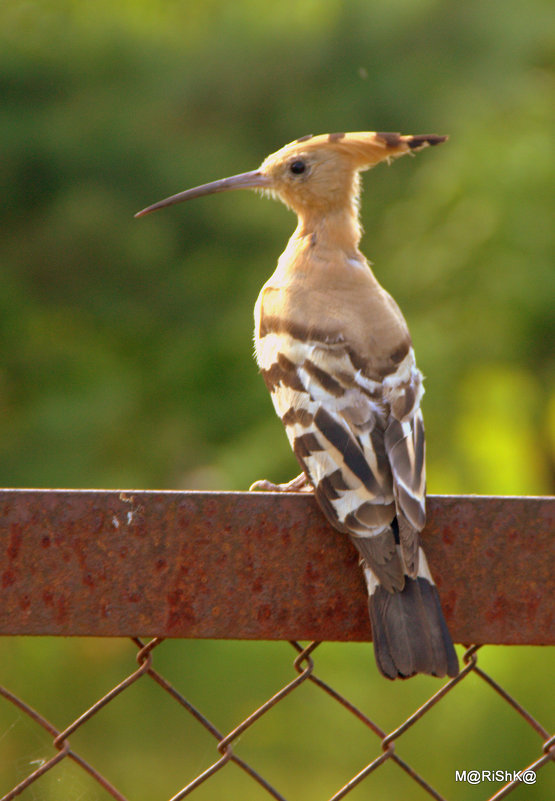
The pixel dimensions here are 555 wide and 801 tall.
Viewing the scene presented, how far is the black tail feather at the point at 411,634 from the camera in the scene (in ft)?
3.92

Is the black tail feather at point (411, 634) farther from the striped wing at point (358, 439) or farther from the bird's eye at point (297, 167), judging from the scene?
the bird's eye at point (297, 167)

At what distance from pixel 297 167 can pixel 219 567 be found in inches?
61.4

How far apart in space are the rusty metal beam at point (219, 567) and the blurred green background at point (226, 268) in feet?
4.96

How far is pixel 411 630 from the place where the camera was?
1227 millimetres

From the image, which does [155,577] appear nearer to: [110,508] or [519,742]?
[110,508]

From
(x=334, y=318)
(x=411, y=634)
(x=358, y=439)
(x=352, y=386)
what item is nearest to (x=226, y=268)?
(x=334, y=318)

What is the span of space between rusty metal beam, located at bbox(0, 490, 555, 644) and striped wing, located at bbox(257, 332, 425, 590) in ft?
0.36

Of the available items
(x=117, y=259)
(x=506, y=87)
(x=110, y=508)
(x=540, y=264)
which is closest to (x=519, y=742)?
(x=540, y=264)

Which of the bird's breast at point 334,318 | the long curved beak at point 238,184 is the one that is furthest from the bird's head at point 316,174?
the bird's breast at point 334,318

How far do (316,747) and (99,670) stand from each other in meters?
0.73

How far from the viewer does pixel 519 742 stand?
2.33 meters

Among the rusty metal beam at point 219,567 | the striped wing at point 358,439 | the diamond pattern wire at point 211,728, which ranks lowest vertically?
the diamond pattern wire at point 211,728

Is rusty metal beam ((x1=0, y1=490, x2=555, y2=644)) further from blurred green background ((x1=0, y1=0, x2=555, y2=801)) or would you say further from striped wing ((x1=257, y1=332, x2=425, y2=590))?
blurred green background ((x1=0, y1=0, x2=555, y2=801))

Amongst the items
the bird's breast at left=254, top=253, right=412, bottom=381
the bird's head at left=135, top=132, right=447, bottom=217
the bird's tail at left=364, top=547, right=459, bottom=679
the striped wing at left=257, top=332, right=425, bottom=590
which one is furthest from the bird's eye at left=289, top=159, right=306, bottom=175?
the bird's tail at left=364, top=547, right=459, bottom=679
